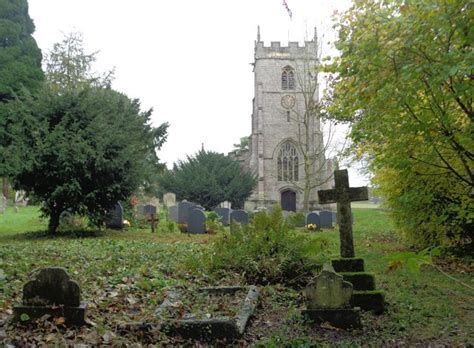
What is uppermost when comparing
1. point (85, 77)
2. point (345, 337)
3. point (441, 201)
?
point (85, 77)

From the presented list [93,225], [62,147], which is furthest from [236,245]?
[93,225]

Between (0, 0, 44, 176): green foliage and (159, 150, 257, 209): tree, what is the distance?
476 inches

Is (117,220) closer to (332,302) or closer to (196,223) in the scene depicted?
(196,223)

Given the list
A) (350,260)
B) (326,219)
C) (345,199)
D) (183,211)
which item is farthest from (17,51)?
(350,260)

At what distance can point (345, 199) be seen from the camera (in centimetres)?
769

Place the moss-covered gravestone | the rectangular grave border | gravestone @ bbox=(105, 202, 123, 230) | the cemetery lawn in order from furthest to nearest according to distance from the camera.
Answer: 1. gravestone @ bbox=(105, 202, 123, 230)
2. the moss-covered gravestone
3. the rectangular grave border
4. the cemetery lawn

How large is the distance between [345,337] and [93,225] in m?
15.5

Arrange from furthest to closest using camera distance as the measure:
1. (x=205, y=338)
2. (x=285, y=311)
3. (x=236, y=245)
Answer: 1. (x=236, y=245)
2. (x=285, y=311)
3. (x=205, y=338)

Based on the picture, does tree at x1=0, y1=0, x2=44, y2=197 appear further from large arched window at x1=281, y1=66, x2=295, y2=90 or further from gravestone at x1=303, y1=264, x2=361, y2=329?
gravestone at x1=303, y1=264, x2=361, y2=329

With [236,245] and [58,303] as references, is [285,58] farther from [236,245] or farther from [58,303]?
[58,303]

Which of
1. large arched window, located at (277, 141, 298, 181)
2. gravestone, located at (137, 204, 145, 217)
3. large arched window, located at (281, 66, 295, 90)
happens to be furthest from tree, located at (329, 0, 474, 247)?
large arched window, located at (281, 66, 295, 90)

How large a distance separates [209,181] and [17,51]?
1634cm

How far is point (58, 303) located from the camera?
5258mm

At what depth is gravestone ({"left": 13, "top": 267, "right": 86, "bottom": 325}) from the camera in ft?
17.0
